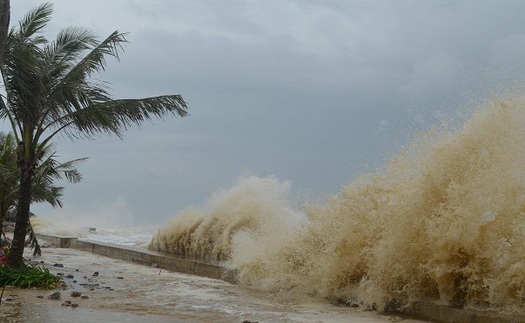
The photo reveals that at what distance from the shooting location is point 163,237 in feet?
66.7

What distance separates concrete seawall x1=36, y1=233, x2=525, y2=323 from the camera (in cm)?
693

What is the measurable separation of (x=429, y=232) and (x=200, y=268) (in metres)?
7.04

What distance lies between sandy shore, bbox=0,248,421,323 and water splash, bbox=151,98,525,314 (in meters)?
0.60

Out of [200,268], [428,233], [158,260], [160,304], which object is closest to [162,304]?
[160,304]

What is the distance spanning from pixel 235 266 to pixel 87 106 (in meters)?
4.47

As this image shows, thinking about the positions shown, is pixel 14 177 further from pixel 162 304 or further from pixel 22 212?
pixel 162 304

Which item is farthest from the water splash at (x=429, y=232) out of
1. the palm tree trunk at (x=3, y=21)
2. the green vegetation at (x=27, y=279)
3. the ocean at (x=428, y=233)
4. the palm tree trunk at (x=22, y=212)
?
the palm tree trunk at (x=3, y=21)

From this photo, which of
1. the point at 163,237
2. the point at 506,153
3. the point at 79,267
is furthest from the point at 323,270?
the point at 163,237

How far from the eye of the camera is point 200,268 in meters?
14.0

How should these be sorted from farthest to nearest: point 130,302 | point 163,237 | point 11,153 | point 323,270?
point 163,237, point 11,153, point 323,270, point 130,302

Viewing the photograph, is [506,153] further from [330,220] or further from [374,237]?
[330,220]

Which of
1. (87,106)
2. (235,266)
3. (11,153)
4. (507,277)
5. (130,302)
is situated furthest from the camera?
(11,153)

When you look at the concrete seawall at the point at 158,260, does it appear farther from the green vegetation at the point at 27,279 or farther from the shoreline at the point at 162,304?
the green vegetation at the point at 27,279

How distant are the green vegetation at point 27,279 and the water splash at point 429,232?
370 cm
